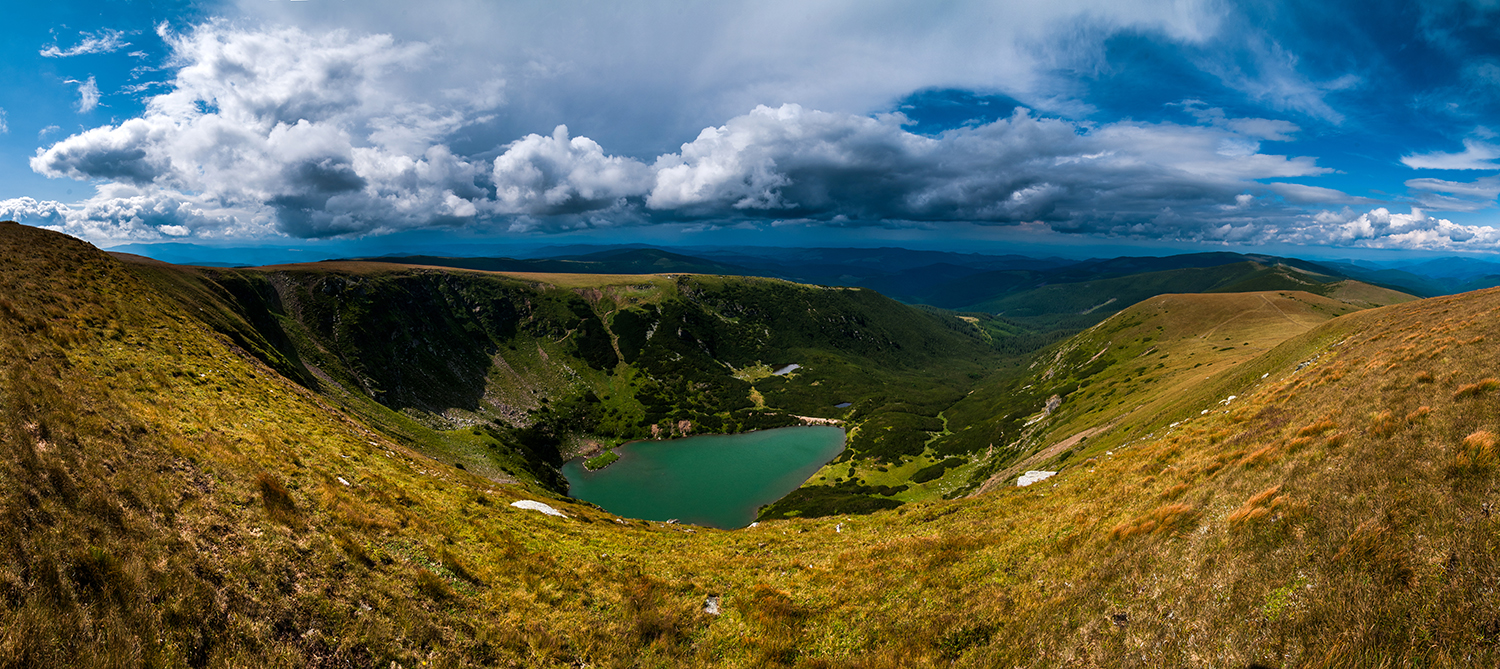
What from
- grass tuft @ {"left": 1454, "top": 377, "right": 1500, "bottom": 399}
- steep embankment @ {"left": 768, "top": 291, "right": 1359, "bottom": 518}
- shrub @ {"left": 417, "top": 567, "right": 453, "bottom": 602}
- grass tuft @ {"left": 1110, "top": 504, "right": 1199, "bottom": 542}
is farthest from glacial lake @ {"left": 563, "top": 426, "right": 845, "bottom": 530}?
grass tuft @ {"left": 1454, "top": 377, "right": 1500, "bottom": 399}

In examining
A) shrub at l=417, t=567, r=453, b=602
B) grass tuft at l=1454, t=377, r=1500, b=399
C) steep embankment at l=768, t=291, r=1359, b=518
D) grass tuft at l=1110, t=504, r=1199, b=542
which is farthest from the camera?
steep embankment at l=768, t=291, r=1359, b=518

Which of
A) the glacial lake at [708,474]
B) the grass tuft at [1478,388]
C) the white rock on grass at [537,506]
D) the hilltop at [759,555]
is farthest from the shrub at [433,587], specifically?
the glacial lake at [708,474]

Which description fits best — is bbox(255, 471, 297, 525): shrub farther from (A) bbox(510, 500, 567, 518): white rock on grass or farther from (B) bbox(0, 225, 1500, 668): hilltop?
(A) bbox(510, 500, 567, 518): white rock on grass

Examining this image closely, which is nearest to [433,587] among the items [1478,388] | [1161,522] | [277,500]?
[277,500]

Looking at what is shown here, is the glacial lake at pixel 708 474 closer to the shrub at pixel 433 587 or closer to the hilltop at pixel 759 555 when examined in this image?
the hilltop at pixel 759 555

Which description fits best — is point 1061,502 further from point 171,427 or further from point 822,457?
point 822,457

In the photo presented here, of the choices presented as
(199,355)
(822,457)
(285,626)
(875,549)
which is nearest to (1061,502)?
(875,549)

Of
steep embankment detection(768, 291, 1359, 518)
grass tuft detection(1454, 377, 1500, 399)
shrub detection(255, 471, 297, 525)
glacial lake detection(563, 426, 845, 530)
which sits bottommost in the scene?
glacial lake detection(563, 426, 845, 530)
